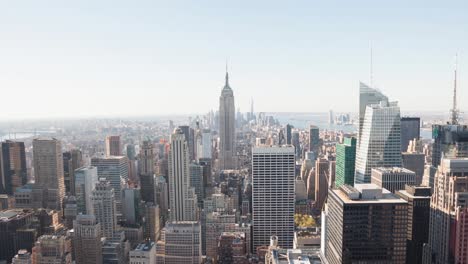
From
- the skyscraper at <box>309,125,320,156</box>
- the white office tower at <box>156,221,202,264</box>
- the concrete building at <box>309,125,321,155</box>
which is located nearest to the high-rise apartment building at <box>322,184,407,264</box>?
the white office tower at <box>156,221,202,264</box>

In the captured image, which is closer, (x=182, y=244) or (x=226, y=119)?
(x=182, y=244)

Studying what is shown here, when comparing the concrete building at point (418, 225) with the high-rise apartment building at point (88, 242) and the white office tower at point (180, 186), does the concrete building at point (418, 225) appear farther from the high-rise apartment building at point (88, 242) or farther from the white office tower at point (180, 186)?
the white office tower at point (180, 186)

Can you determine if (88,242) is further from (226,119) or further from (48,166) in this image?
(226,119)

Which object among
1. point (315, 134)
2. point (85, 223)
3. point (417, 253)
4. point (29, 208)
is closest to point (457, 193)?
point (417, 253)

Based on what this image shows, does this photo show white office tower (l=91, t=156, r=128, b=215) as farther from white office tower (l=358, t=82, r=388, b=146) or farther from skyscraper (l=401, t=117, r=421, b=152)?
skyscraper (l=401, t=117, r=421, b=152)

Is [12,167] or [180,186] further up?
[12,167]

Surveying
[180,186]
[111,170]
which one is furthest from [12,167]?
[180,186]
